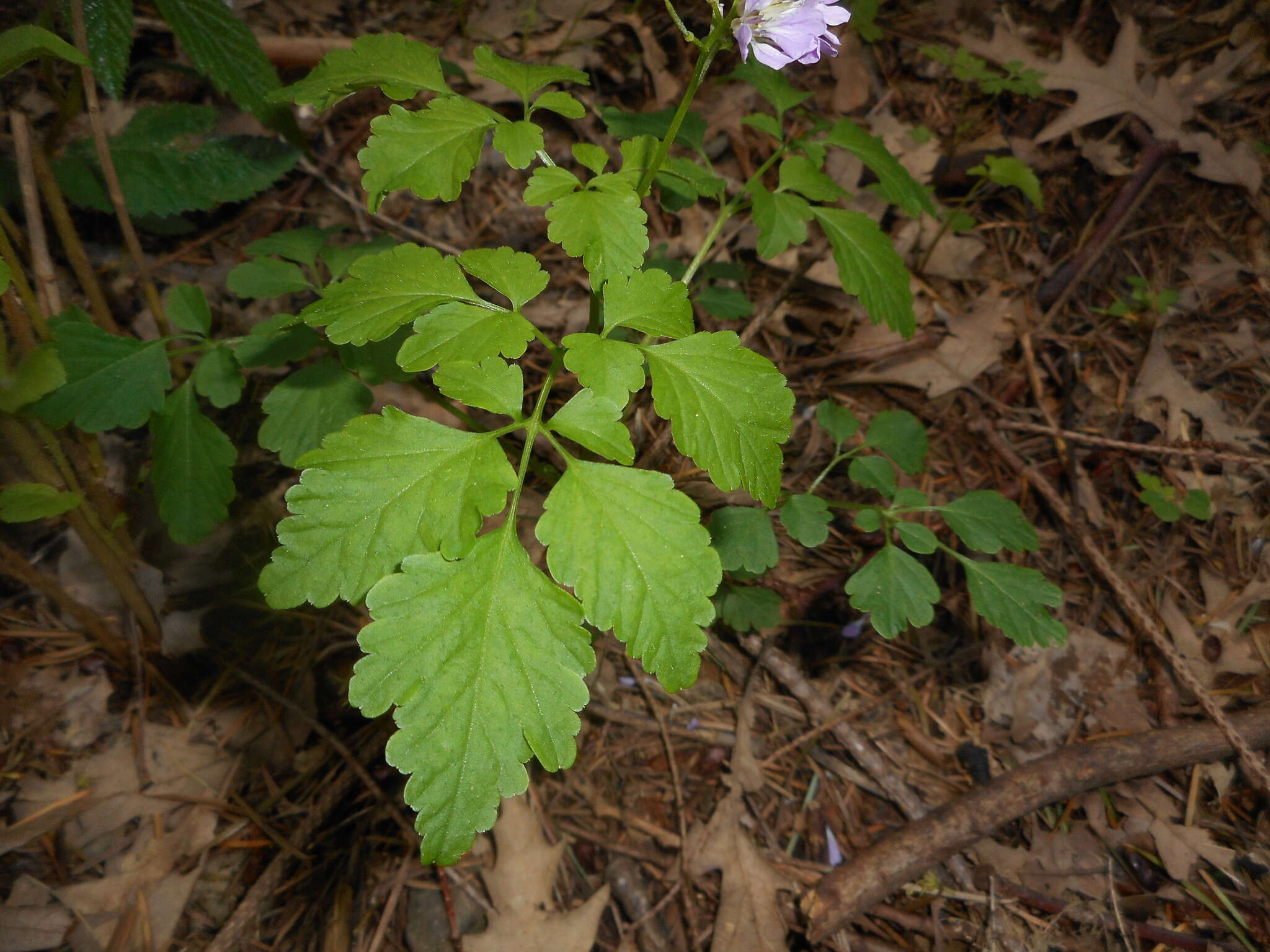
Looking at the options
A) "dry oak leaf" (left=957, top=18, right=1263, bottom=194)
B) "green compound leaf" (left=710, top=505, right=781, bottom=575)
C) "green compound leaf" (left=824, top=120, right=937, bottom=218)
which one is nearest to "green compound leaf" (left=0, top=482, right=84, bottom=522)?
"green compound leaf" (left=710, top=505, right=781, bottom=575)

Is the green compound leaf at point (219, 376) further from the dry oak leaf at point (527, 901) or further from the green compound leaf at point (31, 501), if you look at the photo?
the dry oak leaf at point (527, 901)

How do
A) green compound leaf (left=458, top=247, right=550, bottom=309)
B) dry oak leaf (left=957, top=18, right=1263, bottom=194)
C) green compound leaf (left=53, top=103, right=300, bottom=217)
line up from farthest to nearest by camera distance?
dry oak leaf (left=957, top=18, right=1263, bottom=194) → green compound leaf (left=53, top=103, right=300, bottom=217) → green compound leaf (left=458, top=247, right=550, bottom=309)

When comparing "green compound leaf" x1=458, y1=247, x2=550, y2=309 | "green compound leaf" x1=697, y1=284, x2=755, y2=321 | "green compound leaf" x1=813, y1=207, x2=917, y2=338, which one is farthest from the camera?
"green compound leaf" x1=697, y1=284, x2=755, y2=321

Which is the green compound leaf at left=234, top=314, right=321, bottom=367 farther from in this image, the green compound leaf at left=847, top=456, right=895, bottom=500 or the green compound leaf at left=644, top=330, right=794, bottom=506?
the green compound leaf at left=847, top=456, right=895, bottom=500

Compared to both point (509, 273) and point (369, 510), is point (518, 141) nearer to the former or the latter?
point (509, 273)

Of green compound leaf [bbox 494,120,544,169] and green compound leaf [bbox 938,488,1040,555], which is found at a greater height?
green compound leaf [bbox 494,120,544,169]

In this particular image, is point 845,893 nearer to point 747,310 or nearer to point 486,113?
point 747,310

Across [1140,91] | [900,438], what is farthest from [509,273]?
[1140,91]

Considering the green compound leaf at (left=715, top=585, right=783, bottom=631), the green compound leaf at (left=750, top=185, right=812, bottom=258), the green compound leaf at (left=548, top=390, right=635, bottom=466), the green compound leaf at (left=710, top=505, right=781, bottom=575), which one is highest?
the green compound leaf at (left=750, top=185, right=812, bottom=258)
